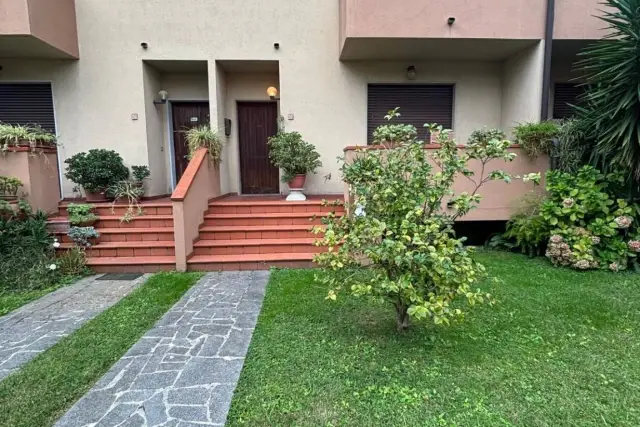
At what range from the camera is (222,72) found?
713cm

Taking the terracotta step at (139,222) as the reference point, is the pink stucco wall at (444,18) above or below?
above

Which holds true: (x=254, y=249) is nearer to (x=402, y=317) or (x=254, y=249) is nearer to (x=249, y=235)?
(x=249, y=235)

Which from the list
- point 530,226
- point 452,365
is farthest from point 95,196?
point 530,226

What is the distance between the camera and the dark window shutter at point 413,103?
7082 millimetres

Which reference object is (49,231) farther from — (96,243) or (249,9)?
(249,9)

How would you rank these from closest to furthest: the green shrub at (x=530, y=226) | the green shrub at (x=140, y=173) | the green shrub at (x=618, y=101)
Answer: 1. the green shrub at (x=618, y=101)
2. the green shrub at (x=530, y=226)
3. the green shrub at (x=140, y=173)

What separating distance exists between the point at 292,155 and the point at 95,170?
11.0 feet

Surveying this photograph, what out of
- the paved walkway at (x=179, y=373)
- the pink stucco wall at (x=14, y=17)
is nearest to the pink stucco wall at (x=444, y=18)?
the paved walkway at (x=179, y=373)

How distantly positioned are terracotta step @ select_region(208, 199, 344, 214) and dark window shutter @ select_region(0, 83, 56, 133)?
3969 millimetres

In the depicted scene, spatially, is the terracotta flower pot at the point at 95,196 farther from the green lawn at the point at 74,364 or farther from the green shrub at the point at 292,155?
the green shrub at the point at 292,155

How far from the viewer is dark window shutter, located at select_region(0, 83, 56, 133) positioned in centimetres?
675

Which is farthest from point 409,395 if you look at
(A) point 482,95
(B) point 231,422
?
(A) point 482,95

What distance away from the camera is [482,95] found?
701cm

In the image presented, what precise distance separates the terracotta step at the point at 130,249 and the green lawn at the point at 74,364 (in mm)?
1264
